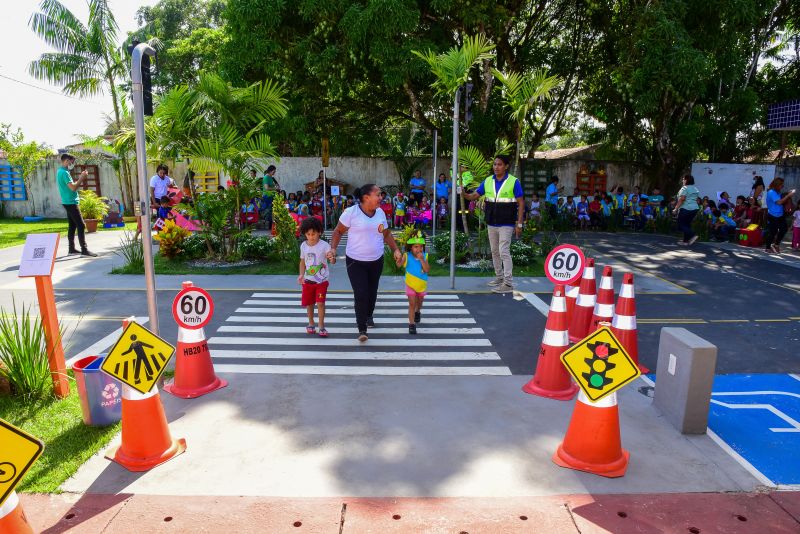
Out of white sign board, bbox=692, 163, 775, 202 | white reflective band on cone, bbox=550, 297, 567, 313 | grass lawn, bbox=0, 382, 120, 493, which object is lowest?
grass lawn, bbox=0, 382, 120, 493

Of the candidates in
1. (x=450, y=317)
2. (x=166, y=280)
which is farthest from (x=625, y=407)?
(x=166, y=280)

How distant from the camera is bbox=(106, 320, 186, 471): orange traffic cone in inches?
151

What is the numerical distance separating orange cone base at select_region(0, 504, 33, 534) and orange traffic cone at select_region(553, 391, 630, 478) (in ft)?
10.2

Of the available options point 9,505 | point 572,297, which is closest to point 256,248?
point 572,297

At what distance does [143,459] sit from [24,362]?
172cm

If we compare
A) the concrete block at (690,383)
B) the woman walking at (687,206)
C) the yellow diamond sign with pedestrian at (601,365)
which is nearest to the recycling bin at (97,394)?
the yellow diamond sign with pedestrian at (601,365)

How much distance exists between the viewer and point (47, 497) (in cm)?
348

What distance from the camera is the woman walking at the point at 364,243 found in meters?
6.25

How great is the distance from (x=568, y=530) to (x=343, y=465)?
149 centimetres

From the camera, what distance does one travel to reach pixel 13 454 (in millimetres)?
2598

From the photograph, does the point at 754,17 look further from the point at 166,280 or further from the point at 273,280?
the point at 166,280

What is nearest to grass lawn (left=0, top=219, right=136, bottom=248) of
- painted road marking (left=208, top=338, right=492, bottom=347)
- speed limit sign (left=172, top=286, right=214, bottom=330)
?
painted road marking (left=208, top=338, right=492, bottom=347)

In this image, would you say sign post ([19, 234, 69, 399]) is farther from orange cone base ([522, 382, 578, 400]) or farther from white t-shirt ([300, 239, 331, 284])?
orange cone base ([522, 382, 578, 400])

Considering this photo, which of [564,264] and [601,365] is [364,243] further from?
[601,365]
